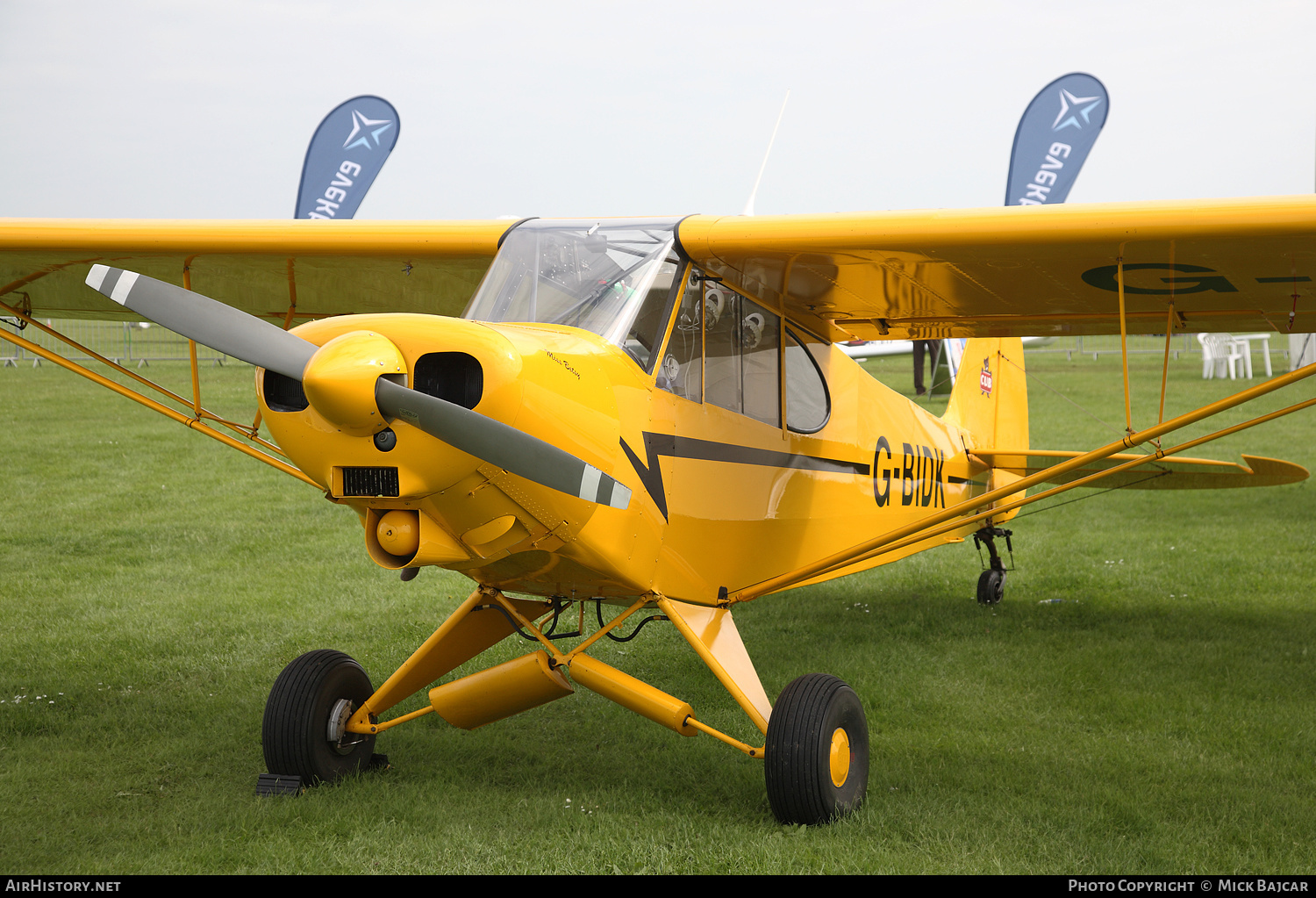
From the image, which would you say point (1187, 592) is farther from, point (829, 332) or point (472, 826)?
point (472, 826)

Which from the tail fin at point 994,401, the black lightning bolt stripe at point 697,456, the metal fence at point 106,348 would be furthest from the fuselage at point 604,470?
the metal fence at point 106,348

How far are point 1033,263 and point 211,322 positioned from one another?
3.60 m

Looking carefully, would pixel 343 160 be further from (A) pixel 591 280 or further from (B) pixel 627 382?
(B) pixel 627 382

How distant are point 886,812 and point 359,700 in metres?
2.55

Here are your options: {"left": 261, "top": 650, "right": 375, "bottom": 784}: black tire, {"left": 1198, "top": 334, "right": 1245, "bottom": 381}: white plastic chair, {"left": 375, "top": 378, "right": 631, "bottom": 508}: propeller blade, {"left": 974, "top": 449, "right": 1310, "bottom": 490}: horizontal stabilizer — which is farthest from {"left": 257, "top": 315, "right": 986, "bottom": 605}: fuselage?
{"left": 1198, "top": 334, "right": 1245, "bottom": 381}: white plastic chair

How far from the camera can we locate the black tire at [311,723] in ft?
15.1

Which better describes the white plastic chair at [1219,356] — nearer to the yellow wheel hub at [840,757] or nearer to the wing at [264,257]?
the wing at [264,257]

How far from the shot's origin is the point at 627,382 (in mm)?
4098

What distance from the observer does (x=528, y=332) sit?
12.2 ft

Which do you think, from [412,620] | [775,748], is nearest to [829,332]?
[775,748]

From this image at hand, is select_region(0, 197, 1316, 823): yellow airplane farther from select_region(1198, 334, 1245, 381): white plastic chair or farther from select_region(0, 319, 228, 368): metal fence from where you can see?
select_region(1198, 334, 1245, 381): white plastic chair

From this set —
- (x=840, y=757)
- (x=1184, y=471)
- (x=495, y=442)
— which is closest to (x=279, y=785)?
(x=495, y=442)

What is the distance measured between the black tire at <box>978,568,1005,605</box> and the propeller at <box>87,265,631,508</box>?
19.0 feet

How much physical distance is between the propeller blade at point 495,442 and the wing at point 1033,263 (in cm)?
160
